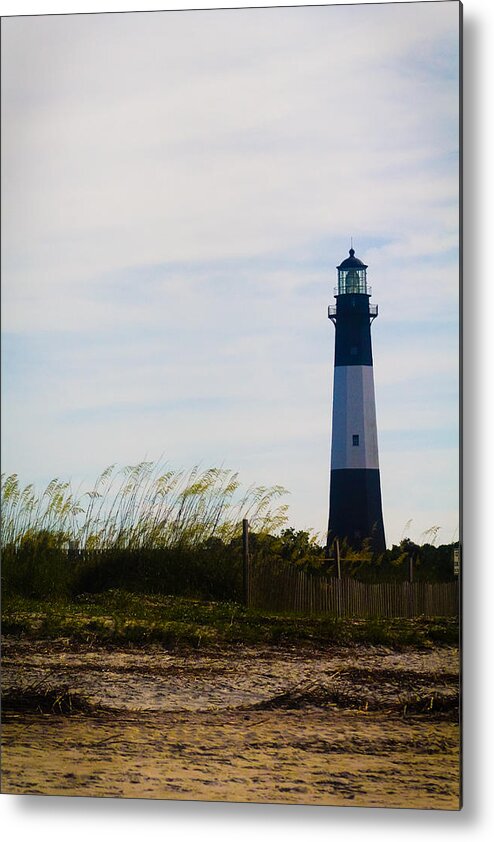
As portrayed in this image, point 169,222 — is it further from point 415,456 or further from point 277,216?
point 415,456

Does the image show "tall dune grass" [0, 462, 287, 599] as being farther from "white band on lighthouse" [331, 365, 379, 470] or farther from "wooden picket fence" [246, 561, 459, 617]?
"white band on lighthouse" [331, 365, 379, 470]

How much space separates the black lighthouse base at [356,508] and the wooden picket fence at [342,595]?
5.9 inches

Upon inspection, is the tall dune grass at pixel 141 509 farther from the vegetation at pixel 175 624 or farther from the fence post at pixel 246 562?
the vegetation at pixel 175 624

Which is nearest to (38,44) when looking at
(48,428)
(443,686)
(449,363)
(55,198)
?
(55,198)

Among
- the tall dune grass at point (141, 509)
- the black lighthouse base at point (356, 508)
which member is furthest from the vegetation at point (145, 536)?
the black lighthouse base at point (356, 508)

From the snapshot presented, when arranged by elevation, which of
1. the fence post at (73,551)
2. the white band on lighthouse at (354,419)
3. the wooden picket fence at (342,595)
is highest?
the white band on lighthouse at (354,419)

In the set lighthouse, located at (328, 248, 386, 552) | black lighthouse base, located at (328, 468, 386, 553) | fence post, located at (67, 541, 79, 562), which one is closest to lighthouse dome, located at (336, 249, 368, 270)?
lighthouse, located at (328, 248, 386, 552)

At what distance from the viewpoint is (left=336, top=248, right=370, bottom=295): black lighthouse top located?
3.93 metres

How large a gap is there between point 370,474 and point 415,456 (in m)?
0.16

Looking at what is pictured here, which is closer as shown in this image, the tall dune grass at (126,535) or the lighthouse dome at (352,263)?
the lighthouse dome at (352,263)

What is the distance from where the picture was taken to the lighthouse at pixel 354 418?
3.92 meters

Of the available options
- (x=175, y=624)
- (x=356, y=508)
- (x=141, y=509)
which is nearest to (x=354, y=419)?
(x=356, y=508)

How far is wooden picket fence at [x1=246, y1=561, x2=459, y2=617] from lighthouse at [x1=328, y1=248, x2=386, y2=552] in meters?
0.16

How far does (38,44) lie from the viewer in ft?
13.7
